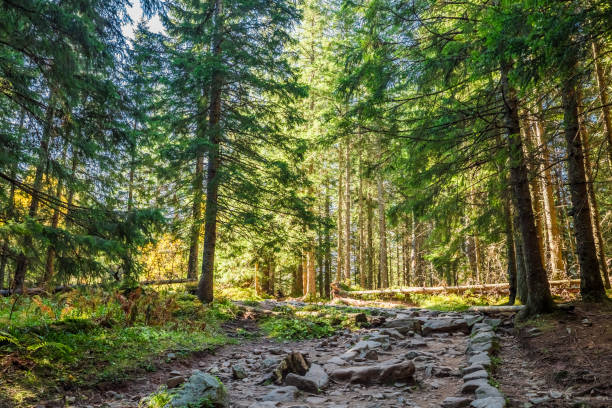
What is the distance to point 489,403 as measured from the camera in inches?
126

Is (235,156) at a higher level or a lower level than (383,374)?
higher

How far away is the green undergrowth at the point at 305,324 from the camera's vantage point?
8.85 metres

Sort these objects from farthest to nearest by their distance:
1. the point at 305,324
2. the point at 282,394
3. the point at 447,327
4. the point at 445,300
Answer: the point at 445,300 < the point at 305,324 < the point at 447,327 < the point at 282,394

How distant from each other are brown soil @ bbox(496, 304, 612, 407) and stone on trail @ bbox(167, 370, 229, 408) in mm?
2962

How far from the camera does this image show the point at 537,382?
4.14 m

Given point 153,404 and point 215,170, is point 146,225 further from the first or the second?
point 215,170

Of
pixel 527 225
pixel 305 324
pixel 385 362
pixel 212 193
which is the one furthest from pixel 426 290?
pixel 385 362

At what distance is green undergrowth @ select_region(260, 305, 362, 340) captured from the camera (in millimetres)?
8852

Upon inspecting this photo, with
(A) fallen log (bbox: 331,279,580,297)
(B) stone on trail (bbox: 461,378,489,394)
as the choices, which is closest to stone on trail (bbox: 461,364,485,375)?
(B) stone on trail (bbox: 461,378,489,394)

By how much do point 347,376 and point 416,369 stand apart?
1053 mm

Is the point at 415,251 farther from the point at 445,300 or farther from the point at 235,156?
the point at 235,156

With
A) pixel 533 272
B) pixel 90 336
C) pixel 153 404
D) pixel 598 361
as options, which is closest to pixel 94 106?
pixel 90 336

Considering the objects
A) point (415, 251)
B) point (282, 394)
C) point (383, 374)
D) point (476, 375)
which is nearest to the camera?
point (476, 375)

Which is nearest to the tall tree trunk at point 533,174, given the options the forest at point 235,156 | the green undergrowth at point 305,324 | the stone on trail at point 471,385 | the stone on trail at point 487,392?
the forest at point 235,156
